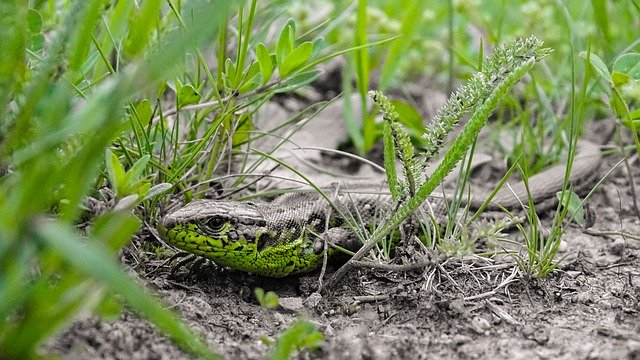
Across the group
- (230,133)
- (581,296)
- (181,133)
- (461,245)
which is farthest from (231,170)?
(581,296)

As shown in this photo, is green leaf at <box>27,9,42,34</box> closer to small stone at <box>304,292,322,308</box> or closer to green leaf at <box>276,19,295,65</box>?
green leaf at <box>276,19,295,65</box>

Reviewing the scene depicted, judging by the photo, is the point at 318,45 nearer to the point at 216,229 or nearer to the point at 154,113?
the point at 154,113

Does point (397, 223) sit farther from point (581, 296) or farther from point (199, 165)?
point (199, 165)

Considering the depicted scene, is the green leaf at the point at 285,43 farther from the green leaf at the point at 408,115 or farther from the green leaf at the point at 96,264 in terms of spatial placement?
the green leaf at the point at 408,115

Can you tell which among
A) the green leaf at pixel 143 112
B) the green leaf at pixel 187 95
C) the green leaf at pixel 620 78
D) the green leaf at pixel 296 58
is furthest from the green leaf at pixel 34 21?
the green leaf at pixel 620 78

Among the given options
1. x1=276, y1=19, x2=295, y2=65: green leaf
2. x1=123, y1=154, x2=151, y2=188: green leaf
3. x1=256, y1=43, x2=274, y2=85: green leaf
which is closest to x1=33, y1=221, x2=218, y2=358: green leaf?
x1=123, y1=154, x2=151, y2=188: green leaf
